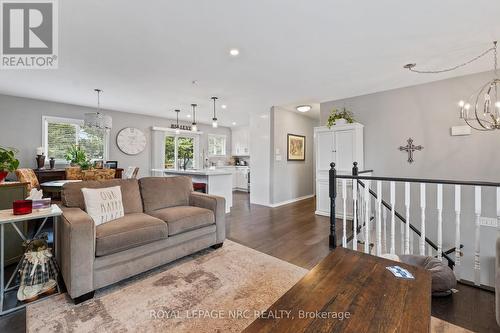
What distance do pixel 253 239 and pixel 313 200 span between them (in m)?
3.54

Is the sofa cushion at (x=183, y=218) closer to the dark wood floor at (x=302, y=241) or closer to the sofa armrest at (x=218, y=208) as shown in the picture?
the sofa armrest at (x=218, y=208)

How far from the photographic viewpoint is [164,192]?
9.91 ft

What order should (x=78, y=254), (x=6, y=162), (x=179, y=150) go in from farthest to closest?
1. (x=179, y=150)
2. (x=6, y=162)
3. (x=78, y=254)

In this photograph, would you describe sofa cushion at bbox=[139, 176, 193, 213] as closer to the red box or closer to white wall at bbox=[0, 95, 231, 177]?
the red box

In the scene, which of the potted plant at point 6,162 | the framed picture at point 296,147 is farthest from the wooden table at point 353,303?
the framed picture at point 296,147

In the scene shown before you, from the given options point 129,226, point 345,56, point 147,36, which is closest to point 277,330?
point 129,226

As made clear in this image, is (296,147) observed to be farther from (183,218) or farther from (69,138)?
(69,138)

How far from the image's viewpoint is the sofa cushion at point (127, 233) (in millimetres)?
1942

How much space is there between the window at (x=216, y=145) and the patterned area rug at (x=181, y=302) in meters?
6.08

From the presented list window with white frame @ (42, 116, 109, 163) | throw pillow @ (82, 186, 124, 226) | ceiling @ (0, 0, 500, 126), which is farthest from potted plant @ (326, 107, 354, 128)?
window with white frame @ (42, 116, 109, 163)

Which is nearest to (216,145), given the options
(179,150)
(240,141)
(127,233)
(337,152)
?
(240,141)

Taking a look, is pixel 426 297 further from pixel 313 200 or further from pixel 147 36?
pixel 313 200

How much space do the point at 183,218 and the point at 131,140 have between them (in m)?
4.63

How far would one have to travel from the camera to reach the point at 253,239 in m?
3.27
